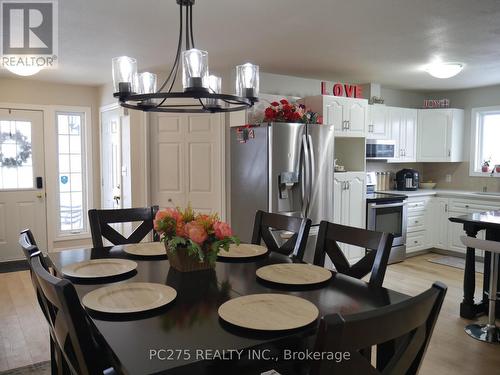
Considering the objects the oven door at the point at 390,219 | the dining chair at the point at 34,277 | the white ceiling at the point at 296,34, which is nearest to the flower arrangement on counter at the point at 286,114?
the white ceiling at the point at 296,34

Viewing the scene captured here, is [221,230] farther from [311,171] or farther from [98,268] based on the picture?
[311,171]

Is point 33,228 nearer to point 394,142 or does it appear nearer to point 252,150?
point 252,150

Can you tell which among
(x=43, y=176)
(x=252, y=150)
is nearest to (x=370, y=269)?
(x=252, y=150)

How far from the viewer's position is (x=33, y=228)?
5473mm

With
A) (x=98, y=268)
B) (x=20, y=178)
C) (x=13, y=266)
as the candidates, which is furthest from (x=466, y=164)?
(x=13, y=266)

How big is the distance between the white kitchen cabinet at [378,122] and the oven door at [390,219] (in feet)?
3.14

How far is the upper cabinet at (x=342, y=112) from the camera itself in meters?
4.62

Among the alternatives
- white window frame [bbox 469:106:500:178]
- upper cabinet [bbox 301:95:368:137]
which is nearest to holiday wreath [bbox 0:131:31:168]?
upper cabinet [bbox 301:95:368:137]

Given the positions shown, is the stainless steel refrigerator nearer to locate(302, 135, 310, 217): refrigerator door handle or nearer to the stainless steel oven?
locate(302, 135, 310, 217): refrigerator door handle

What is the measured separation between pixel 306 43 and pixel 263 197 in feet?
4.94

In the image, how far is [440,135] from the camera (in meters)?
5.96

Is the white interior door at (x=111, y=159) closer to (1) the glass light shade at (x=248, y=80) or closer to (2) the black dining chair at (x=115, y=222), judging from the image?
(2) the black dining chair at (x=115, y=222)

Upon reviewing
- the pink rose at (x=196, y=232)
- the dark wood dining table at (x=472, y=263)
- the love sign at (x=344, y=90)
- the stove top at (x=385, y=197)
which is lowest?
the dark wood dining table at (x=472, y=263)

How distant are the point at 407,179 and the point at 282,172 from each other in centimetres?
274
